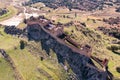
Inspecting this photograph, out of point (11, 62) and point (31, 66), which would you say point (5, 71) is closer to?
point (11, 62)

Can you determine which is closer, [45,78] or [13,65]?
[45,78]

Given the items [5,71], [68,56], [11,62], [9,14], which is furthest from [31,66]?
[9,14]

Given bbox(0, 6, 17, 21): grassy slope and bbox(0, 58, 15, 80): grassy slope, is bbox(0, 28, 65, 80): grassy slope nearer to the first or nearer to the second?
bbox(0, 58, 15, 80): grassy slope

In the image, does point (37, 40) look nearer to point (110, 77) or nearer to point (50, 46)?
point (50, 46)

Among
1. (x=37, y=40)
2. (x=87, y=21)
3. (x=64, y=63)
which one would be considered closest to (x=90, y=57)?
(x=64, y=63)

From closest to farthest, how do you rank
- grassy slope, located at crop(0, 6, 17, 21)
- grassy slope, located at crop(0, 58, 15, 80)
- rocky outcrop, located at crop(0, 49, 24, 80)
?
1. rocky outcrop, located at crop(0, 49, 24, 80)
2. grassy slope, located at crop(0, 58, 15, 80)
3. grassy slope, located at crop(0, 6, 17, 21)

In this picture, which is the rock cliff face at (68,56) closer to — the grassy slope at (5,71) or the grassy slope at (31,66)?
the grassy slope at (31,66)

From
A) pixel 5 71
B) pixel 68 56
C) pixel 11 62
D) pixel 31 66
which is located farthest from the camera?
pixel 68 56

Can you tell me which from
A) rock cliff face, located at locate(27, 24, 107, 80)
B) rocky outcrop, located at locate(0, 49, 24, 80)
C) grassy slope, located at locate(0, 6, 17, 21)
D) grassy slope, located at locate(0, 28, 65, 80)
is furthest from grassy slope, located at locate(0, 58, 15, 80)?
grassy slope, located at locate(0, 6, 17, 21)
